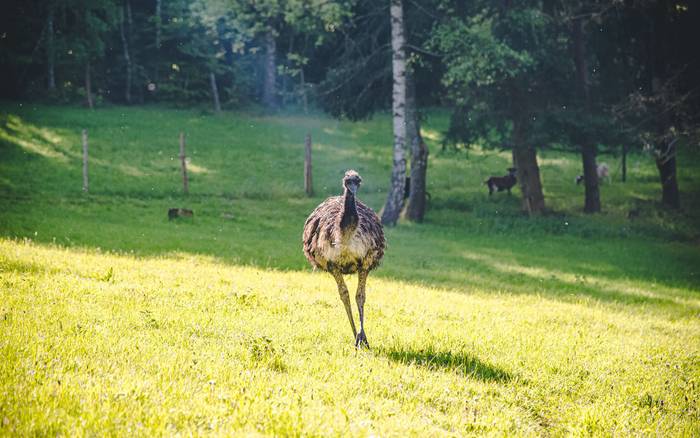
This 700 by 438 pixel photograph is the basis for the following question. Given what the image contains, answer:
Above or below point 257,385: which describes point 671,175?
above

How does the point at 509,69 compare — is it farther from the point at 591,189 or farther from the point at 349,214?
the point at 349,214

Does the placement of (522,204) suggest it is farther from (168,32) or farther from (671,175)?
(168,32)

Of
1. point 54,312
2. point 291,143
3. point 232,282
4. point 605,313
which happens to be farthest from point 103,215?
point 291,143

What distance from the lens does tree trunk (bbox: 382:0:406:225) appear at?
78.7 feet

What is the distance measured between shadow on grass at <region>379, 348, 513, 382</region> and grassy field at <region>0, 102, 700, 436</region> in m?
0.04

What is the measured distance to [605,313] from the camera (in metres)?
13.1

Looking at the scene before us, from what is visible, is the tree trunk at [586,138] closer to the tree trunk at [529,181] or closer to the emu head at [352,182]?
the tree trunk at [529,181]

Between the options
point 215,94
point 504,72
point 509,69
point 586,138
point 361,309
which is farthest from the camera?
point 215,94

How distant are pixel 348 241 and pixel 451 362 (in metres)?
2.01

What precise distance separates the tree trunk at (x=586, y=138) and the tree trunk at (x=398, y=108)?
7513 millimetres

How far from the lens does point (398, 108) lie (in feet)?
78.8

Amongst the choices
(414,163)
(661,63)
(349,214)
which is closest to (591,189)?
(661,63)

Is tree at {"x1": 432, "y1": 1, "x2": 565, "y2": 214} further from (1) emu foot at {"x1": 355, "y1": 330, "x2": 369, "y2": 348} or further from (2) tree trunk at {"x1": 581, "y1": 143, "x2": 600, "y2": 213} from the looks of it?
(1) emu foot at {"x1": 355, "y1": 330, "x2": 369, "y2": 348}

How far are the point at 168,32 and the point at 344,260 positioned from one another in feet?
179
